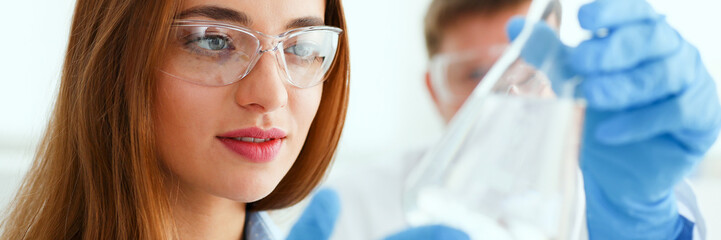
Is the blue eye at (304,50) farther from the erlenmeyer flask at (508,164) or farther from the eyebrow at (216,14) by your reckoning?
the erlenmeyer flask at (508,164)

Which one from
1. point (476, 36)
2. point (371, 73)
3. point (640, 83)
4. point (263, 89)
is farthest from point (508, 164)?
point (371, 73)

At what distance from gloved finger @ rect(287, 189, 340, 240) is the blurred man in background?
12cm

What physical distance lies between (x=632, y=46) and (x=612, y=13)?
6 cm

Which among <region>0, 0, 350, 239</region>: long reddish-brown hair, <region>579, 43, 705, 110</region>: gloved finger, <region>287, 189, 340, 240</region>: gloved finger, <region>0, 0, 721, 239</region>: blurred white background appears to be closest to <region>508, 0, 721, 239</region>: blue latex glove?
<region>579, 43, 705, 110</region>: gloved finger

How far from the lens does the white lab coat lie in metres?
2.18

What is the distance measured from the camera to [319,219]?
39.0 inches

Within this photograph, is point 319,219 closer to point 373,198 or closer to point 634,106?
point 634,106

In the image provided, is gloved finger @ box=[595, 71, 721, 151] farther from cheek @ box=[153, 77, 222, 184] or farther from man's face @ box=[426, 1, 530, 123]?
man's face @ box=[426, 1, 530, 123]

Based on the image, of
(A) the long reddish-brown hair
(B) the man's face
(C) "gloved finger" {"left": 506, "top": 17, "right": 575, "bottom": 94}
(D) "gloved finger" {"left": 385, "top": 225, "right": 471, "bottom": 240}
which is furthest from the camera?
(B) the man's face

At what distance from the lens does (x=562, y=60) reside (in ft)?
2.87

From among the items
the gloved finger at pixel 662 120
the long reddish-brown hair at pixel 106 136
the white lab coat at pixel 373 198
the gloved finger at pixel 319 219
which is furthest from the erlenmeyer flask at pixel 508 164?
the white lab coat at pixel 373 198

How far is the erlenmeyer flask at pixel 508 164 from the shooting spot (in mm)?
713

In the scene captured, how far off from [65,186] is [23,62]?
1.84 m

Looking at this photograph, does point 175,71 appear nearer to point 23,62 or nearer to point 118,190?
point 118,190
